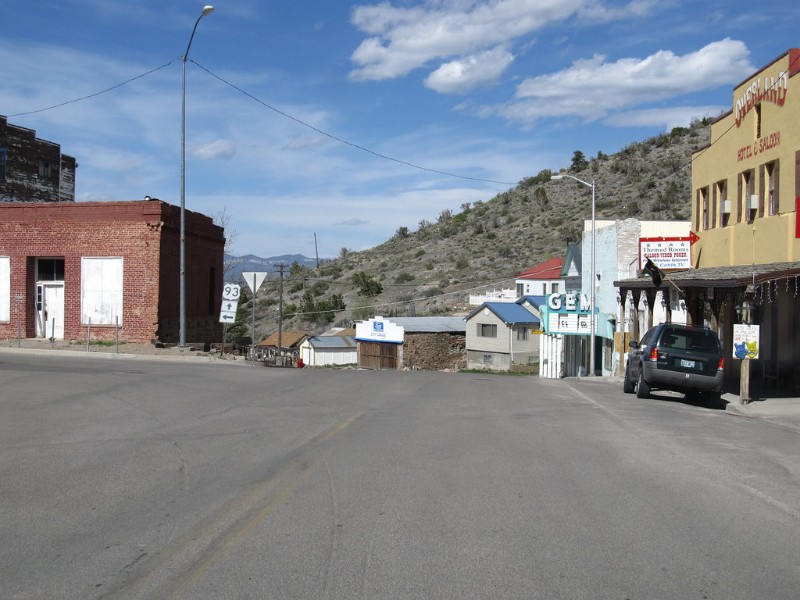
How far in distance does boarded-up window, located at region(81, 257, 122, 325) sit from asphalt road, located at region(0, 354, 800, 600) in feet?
49.4

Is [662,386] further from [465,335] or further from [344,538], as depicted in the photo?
[465,335]

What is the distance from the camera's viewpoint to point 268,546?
6.51 metres

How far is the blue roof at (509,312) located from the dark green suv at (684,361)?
36.0m

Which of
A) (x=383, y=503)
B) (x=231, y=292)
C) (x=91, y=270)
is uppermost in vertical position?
(x=91, y=270)

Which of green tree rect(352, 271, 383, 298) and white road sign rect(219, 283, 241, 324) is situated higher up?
green tree rect(352, 271, 383, 298)

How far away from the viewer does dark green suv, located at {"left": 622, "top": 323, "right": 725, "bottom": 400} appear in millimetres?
19109

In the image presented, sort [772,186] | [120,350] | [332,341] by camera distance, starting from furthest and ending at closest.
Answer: [332,341] → [120,350] → [772,186]

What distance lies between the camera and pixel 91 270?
30406mm

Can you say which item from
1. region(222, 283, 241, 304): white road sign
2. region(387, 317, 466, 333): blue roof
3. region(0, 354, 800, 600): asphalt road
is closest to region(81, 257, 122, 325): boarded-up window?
region(222, 283, 241, 304): white road sign

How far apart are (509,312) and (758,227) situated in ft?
110

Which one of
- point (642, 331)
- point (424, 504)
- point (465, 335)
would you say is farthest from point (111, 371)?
point (465, 335)

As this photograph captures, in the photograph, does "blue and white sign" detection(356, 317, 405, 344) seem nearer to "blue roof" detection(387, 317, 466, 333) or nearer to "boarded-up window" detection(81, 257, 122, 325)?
"blue roof" detection(387, 317, 466, 333)

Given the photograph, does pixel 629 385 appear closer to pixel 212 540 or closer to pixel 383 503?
pixel 383 503

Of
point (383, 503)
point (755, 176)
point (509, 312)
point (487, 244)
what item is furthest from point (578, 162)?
point (383, 503)
